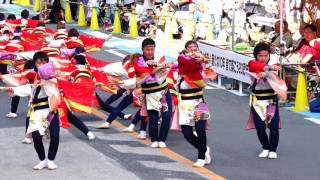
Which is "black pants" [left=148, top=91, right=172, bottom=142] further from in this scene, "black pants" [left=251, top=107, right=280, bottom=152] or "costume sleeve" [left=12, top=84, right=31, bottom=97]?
"costume sleeve" [left=12, top=84, right=31, bottom=97]

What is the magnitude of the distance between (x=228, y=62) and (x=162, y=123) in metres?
6.50

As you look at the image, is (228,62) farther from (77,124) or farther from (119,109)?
(77,124)

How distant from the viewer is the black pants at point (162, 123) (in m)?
13.4

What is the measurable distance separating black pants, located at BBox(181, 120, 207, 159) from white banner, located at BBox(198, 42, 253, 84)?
6.33 m

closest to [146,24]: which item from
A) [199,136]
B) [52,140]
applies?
[199,136]

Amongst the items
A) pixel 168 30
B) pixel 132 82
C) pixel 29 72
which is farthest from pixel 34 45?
pixel 168 30

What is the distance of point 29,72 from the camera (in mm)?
12328

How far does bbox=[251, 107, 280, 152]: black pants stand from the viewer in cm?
1259

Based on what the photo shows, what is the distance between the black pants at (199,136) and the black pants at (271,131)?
3.29ft

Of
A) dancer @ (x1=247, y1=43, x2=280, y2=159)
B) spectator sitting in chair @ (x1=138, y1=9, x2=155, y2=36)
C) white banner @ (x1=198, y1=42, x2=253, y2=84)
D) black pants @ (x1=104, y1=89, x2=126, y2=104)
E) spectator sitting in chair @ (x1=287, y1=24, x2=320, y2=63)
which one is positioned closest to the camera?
dancer @ (x1=247, y1=43, x2=280, y2=159)

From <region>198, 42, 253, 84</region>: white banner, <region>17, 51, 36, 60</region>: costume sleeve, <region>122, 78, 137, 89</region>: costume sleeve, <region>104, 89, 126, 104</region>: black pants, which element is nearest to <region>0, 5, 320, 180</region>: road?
<region>104, 89, 126, 104</region>: black pants

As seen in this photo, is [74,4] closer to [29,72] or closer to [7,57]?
[7,57]

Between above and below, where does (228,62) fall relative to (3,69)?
above

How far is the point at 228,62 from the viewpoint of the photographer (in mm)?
19641
